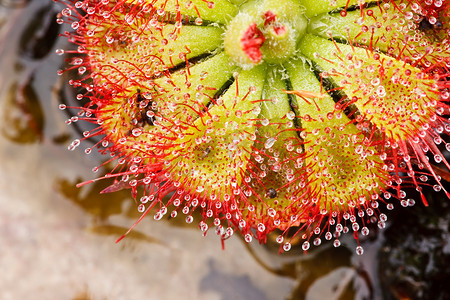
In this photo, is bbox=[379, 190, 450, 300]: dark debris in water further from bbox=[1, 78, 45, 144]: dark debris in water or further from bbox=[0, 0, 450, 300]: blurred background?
bbox=[1, 78, 45, 144]: dark debris in water

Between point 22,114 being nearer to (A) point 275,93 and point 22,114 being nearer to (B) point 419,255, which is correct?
(A) point 275,93

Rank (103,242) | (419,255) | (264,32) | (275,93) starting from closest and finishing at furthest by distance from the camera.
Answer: (264,32) → (275,93) → (419,255) → (103,242)

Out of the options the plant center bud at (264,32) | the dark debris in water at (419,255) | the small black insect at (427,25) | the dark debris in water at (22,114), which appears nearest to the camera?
the plant center bud at (264,32)

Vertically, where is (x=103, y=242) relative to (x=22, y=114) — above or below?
below

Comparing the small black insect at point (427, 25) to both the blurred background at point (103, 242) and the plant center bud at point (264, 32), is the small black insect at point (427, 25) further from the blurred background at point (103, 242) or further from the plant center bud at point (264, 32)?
the blurred background at point (103, 242)

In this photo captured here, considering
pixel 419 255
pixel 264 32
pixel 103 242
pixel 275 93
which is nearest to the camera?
pixel 264 32

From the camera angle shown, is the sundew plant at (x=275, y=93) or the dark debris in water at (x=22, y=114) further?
the dark debris in water at (x=22, y=114)

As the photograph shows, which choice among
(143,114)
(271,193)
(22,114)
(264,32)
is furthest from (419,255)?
(22,114)

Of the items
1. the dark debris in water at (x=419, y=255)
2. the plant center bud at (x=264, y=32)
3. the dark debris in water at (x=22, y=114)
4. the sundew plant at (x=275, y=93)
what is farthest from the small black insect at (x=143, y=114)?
the dark debris in water at (x=419, y=255)

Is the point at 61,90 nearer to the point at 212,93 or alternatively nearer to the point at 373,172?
the point at 212,93

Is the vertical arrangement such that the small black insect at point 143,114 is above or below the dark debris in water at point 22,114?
below
